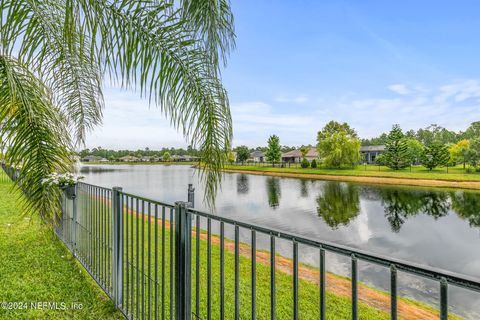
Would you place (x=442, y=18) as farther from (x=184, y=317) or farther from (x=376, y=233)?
(x=184, y=317)

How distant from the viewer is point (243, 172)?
35.8 meters

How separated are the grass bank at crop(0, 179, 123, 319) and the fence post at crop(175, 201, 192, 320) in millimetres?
1029

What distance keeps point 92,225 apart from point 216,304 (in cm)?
158

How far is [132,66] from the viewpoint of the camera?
4.89 feet

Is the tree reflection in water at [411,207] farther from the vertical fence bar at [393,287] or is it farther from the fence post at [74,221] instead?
the vertical fence bar at [393,287]

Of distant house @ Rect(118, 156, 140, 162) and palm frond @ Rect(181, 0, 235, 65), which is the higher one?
palm frond @ Rect(181, 0, 235, 65)

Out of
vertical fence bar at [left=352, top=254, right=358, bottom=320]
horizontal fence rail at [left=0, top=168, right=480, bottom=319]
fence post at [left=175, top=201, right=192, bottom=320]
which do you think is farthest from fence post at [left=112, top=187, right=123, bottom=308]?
vertical fence bar at [left=352, top=254, right=358, bottom=320]

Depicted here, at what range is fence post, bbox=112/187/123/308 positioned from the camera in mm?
2373

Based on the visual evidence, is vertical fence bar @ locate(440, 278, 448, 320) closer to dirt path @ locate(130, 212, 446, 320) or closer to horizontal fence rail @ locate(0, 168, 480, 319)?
horizontal fence rail @ locate(0, 168, 480, 319)

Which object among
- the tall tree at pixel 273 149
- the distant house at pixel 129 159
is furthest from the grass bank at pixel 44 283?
the distant house at pixel 129 159

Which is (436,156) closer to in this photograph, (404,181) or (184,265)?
(404,181)

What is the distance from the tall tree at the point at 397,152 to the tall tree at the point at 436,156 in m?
1.90

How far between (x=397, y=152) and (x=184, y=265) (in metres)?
33.0

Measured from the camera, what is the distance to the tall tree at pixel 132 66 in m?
1.46
